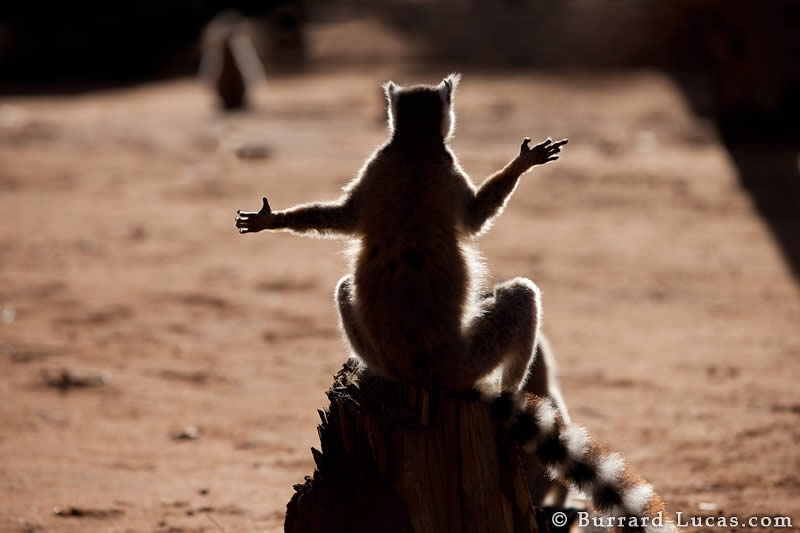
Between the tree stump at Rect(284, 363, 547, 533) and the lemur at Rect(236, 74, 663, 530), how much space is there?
174 millimetres

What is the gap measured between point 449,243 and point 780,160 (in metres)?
14.5

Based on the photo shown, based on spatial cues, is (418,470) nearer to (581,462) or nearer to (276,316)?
(581,462)

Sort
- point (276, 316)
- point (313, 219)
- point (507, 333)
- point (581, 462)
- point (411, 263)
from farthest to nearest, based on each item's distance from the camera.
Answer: point (276, 316)
point (313, 219)
point (507, 333)
point (411, 263)
point (581, 462)

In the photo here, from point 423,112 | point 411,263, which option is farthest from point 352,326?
point 423,112

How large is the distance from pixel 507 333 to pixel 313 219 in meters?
1.09

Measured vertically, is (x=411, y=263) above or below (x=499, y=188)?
below

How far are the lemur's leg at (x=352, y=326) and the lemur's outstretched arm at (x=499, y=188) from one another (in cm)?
67

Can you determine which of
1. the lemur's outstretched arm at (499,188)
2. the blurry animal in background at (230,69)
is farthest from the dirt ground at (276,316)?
the blurry animal in background at (230,69)

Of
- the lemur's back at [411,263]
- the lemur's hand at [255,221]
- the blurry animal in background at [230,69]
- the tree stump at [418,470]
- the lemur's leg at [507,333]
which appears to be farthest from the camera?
the blurry animal in background at [230,69]

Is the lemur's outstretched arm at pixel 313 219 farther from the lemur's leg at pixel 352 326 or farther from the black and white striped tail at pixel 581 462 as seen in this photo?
the black and white striped tail at pixel 581 462

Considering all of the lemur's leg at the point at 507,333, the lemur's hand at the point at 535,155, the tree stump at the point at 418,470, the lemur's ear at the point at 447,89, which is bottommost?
the tree stump at the point at 418,470

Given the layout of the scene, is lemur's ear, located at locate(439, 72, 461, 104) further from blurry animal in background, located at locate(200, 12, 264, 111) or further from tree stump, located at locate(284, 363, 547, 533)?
blurry animal in background, located at locate(200, 12, 264, 111)

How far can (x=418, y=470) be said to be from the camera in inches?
154

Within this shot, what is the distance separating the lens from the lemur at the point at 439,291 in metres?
3.97
